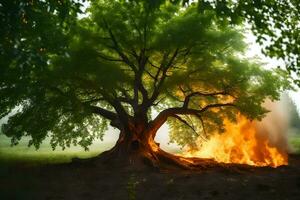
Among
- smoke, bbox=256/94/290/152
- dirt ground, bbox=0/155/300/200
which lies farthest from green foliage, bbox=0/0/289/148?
smoke, bbox=256/94/290/152

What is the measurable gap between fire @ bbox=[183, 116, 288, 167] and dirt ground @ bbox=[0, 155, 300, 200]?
24.3 ft

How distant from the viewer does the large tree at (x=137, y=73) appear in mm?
20578

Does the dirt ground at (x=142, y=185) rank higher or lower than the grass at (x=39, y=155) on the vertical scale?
lower

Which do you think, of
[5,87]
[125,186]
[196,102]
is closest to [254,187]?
[125,186]

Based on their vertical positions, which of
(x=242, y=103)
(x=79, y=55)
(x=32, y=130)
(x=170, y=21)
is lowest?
(x=32, y=130)

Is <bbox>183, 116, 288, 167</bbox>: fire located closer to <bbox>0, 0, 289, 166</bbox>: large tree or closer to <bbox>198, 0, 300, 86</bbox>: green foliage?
<bbox>0, 0, 289, 166</bbox>: large tree

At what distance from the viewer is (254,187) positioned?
1548cm

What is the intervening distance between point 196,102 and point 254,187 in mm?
13129

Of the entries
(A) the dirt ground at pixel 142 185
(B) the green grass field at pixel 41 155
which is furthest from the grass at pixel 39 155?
(A) the dirt ground at pixel 142 185

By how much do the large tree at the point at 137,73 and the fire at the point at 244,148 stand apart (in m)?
5.63

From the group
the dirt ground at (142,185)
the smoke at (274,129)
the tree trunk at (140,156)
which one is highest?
the smoke at (274,129)

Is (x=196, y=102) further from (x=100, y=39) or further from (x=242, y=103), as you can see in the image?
(x=100, y=39)

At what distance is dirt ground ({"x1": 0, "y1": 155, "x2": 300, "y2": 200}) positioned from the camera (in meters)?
14.5

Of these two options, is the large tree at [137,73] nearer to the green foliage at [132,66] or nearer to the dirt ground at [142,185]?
the green foliage at [132,66]
